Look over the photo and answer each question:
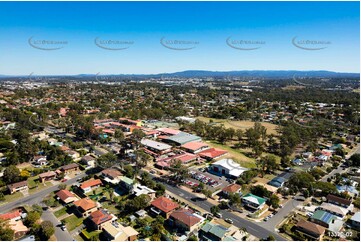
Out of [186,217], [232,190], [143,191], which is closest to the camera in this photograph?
[186,217]

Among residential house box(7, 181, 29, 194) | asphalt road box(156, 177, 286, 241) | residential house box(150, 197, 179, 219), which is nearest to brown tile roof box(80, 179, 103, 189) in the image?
residential house box(7, 181, 29, 194)

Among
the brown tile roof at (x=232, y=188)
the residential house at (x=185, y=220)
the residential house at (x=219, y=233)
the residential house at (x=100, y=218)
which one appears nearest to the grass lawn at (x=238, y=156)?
the brown tile roof at (x=232, y=188)

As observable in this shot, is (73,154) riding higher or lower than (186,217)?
higher

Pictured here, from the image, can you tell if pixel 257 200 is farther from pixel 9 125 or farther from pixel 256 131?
pixel 9 125

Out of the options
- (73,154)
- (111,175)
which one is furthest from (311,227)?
(73,154)

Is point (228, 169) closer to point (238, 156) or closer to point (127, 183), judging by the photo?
point (238, 156)

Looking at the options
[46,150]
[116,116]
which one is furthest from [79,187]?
[116,116]

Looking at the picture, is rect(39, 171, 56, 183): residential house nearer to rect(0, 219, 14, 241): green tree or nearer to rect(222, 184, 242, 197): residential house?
rect(0, 219, 14, 241): green tree
